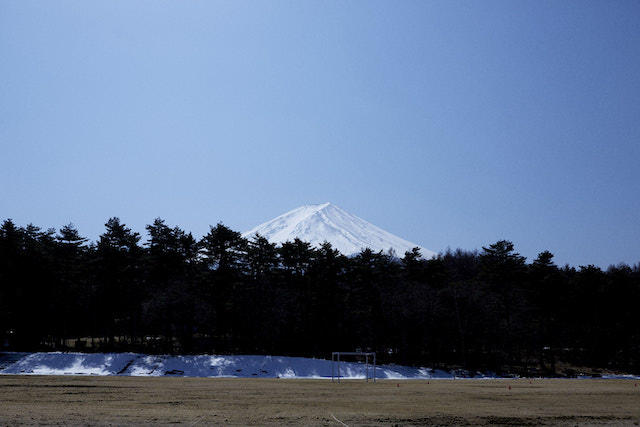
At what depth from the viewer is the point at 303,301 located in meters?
92.3

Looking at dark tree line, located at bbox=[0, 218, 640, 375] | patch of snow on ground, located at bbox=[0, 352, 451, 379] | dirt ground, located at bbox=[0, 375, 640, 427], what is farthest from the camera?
dark tree line, located at bbox=[0, 218, 640, 375]

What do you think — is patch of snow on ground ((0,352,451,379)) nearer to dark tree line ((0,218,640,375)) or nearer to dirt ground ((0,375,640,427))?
dark tree line ((0,218,640,375))

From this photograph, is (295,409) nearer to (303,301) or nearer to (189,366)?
(189,366)

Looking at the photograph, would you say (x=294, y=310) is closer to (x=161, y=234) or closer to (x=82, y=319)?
(x=161, y=234)

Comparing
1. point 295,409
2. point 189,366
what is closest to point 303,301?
point 189,366

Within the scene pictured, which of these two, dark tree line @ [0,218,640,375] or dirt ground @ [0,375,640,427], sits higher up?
dark tree line @ [0,218,640,375]

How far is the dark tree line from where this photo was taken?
3314 inches

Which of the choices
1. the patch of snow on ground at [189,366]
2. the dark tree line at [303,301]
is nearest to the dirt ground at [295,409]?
the patch of snow on ground at [189,366]

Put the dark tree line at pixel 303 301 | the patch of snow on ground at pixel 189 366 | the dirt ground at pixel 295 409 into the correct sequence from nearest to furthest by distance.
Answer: the dirt ground at pixel 295 409 → the patch of snow on ground at pixel 189 366 → the dark tree line at pixel 303 301

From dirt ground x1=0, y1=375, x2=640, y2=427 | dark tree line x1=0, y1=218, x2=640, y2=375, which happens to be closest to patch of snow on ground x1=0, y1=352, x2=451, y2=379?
dark tree line x1=0, y1=218, x2=640, y2=375

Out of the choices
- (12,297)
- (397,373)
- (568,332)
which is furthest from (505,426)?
(568,332)

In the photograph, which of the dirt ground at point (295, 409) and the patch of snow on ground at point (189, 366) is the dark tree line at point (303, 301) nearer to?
the patch of snow on ground at point (189, 366)

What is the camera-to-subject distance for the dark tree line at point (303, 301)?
276 feet

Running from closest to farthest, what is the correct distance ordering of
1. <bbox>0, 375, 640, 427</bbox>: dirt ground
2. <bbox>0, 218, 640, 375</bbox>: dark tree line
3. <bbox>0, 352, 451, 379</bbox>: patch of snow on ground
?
<bbox>0, 375, 640, 427</bbox>: dirt ground → <bbox>0, 352, 451, 379</bbox>: patch of snow on ground → <bbox>0, 218, 640, 375</bbox>: dark tree line
